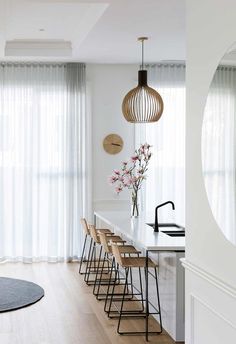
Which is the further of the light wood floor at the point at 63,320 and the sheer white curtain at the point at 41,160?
the sheer white curtain at the point at 41,160

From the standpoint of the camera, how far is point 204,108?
3393 mm

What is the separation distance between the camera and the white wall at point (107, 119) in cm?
886

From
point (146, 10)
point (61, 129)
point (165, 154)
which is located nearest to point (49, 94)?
point (61, 129)

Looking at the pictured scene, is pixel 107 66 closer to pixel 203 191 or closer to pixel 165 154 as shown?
pixel 165 154

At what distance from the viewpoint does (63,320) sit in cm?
572

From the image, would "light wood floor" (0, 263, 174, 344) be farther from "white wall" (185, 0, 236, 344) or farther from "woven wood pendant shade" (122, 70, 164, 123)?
"woven wood pendant shade" (122, 70, 164, 123)

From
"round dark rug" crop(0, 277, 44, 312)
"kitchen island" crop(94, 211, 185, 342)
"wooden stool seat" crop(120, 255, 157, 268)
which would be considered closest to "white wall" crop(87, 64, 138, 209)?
"round dark rug" crop(0, 277, 44, 312)

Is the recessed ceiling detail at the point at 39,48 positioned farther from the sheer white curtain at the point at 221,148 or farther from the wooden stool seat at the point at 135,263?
the sheer white curtain at the point at 221,148

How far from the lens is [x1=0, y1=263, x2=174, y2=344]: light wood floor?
16.9ft

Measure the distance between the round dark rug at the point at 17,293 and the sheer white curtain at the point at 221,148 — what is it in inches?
134

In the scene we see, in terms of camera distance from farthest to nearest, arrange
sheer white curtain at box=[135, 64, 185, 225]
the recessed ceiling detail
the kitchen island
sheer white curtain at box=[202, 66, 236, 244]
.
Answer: sheer white curtain at box=[135, 64, 185, 225] < the recessed ceiling detail < the kitchen island < sheer white curtain at box=[202, 66, 236, 244]

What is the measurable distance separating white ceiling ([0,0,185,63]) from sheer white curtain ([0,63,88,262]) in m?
0.43

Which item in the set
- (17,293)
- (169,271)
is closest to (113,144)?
(17,293)

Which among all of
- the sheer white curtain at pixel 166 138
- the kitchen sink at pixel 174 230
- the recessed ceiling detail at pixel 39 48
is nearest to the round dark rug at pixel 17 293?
the kitchen sink at pixel 174 230
